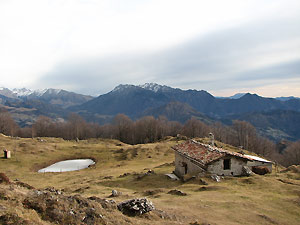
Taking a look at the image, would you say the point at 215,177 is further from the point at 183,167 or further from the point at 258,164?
the point at 258,164

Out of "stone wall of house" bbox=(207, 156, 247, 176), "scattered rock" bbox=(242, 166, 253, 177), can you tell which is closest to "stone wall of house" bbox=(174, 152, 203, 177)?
"stone wall of house" bbox=(207, 156, 247, 176)

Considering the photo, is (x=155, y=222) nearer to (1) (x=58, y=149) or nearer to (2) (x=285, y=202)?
(2) (x=285, y=202)

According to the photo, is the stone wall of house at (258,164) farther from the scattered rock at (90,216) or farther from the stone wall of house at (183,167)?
the scattered rock at (90,216)

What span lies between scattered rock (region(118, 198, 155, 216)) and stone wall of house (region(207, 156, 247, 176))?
815 inches

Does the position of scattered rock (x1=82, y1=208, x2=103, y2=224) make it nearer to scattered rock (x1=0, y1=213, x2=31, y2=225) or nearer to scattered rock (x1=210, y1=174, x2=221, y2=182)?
scattered rock (x1=0, y1=213, x2=31, y2=225)

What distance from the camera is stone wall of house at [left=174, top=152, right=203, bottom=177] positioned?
123 feet

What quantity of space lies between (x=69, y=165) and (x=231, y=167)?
50.5 meters

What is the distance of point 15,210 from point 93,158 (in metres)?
65.3

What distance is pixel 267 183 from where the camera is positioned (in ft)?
104

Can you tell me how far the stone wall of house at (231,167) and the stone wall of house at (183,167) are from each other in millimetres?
2052

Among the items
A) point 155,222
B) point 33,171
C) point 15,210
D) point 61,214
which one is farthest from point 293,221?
point 33,171

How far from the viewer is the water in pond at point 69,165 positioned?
62.7m

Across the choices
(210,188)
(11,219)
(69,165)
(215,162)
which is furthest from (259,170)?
(69,165)

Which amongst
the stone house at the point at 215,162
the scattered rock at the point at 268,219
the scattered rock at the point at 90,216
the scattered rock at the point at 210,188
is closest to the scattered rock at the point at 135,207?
the scattered rock at the point at 90,216
